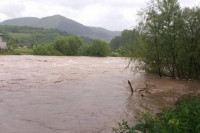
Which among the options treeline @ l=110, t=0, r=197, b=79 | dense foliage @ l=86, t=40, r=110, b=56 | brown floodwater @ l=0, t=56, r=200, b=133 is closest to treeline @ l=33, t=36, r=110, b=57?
dense foliage @ l=86, t=40, r=110, b=56

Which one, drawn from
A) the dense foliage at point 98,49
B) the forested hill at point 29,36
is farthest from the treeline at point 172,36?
the forested hill at point 29,36

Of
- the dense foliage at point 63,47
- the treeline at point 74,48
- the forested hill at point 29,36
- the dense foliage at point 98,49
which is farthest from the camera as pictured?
the forested hill at point 29,36

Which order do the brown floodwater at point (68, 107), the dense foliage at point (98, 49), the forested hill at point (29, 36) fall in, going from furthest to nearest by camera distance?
the forested hill at point (29, 36)
the dense foliage at point (98, 49)
the brown floodwater at point (68, 107)

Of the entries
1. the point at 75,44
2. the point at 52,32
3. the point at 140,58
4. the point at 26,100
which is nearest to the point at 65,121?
the point at 26,100

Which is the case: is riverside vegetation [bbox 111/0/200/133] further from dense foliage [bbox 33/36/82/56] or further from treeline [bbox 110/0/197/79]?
dense foliage [bbox 33/36/82/56]

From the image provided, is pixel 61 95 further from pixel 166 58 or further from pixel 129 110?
pixel 166 58

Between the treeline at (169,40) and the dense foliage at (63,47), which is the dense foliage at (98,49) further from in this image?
the treeline at (169,40)

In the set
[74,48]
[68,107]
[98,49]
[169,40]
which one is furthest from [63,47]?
[68,107]

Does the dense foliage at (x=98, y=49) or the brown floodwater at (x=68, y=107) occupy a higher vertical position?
the dense foliage at (x=98, y=49)

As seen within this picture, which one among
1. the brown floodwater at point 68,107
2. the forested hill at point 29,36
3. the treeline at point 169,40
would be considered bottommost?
the brown floodwater at point 68,107

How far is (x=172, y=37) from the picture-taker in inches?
646

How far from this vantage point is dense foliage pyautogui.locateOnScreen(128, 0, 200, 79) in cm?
1584

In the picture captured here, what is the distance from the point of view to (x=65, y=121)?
801 centimetres

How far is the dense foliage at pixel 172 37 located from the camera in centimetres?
1584
